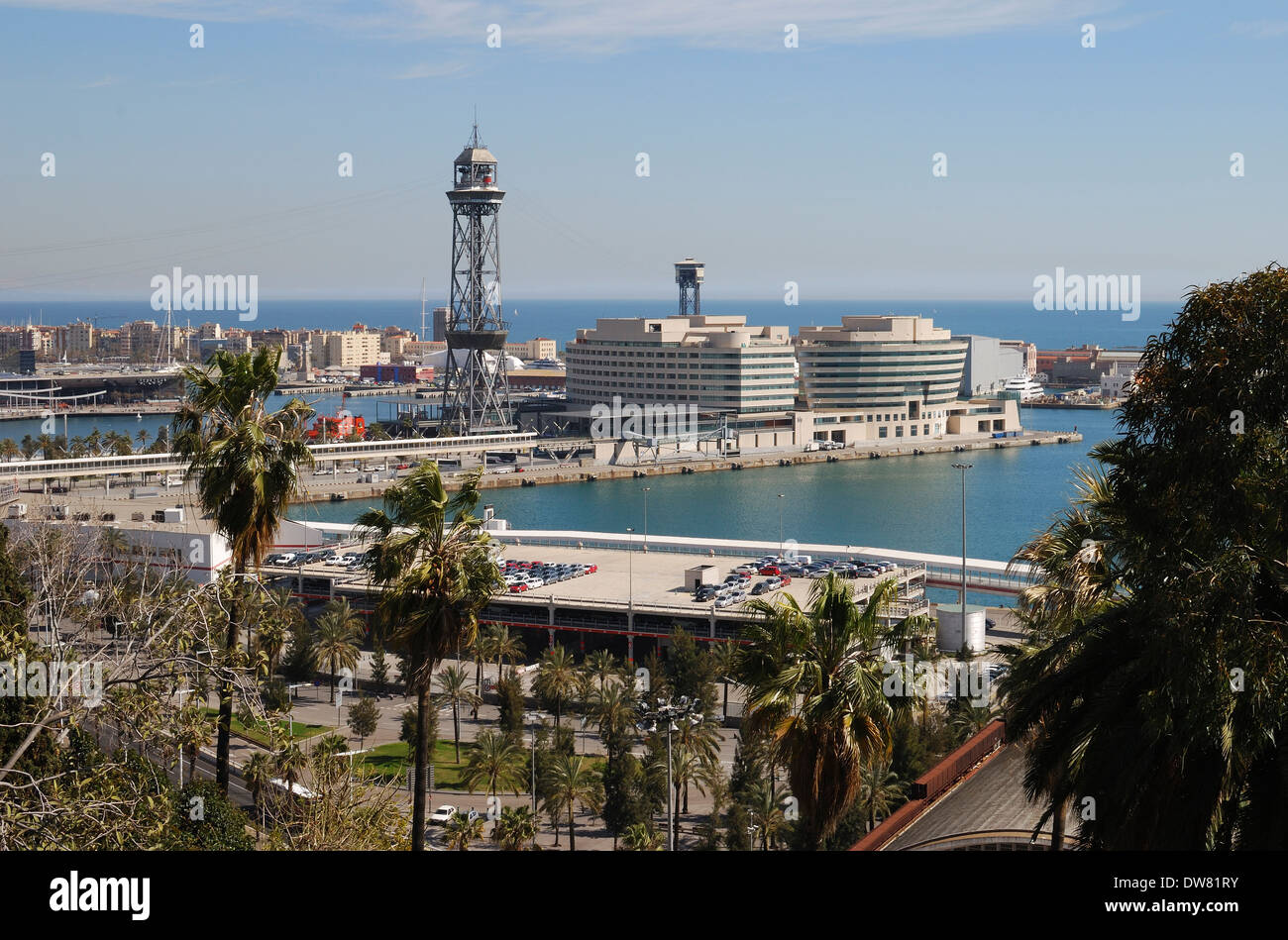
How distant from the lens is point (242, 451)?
7.49 meters

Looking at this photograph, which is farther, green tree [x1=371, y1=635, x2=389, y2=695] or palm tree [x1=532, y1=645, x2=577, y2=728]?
green tree [x1=371, y1=635, x2=389, y2=695]

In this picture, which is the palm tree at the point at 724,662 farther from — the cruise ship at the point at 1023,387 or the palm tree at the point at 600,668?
the cruise ship at the point at 1023,387

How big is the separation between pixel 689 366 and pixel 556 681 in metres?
46.9

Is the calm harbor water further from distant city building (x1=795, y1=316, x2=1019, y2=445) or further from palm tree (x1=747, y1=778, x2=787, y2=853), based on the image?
palm tree (x1=747, y1=778, x2=787, y2=853)

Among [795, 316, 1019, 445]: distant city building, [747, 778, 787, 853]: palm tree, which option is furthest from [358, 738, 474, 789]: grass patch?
[795, 316, 1019, 445]: distant city building

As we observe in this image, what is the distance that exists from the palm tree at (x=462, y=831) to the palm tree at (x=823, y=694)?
494cm

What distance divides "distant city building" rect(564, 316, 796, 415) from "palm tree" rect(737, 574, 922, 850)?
57.6 meters

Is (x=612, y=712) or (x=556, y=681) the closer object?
(x=612, y=712)

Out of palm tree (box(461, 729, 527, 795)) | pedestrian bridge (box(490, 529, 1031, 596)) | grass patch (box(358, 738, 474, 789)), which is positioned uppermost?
→ pedestrian bridge (box(490, 529, 1031, 596))

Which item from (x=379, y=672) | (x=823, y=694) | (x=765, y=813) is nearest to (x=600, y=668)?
(x=379, y=672)

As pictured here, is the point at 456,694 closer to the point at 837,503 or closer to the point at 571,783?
the point at 571,783

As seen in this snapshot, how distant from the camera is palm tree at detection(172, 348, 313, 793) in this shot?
750 cm
